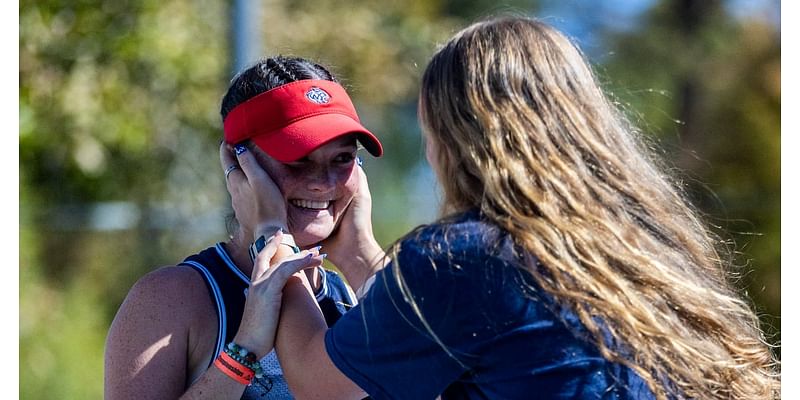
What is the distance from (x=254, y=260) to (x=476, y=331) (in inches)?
28.0

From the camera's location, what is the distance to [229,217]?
2.86 meters

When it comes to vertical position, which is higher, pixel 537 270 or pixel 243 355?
pixel 537 270

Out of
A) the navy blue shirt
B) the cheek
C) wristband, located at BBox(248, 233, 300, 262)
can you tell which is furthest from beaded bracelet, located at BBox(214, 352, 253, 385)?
the cheek

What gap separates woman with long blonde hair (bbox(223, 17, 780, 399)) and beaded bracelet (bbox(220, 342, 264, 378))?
158 millimetres

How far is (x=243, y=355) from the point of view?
2199 mm

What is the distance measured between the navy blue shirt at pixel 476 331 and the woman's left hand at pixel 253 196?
601mm

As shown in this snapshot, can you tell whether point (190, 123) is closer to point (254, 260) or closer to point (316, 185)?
point (316, 185)

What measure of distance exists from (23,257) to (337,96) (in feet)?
19.5

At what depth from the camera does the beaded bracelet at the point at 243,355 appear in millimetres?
2199

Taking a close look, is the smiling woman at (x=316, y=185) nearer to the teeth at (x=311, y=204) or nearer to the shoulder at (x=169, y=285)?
the teeth at (x=311, y=204)

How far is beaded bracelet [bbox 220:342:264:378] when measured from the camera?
2.20m

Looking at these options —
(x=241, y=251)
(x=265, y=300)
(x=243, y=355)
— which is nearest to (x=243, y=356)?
(x=243, y=355)

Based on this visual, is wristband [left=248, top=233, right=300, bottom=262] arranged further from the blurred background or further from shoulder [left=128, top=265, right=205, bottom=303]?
the blurred background

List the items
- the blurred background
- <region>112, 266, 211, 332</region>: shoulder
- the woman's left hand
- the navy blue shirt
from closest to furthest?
1. the navy blue shirt
2. <region>112, 266, 211, 332</region>: shoulder
3. the woman's left hand
4. the blurred background
